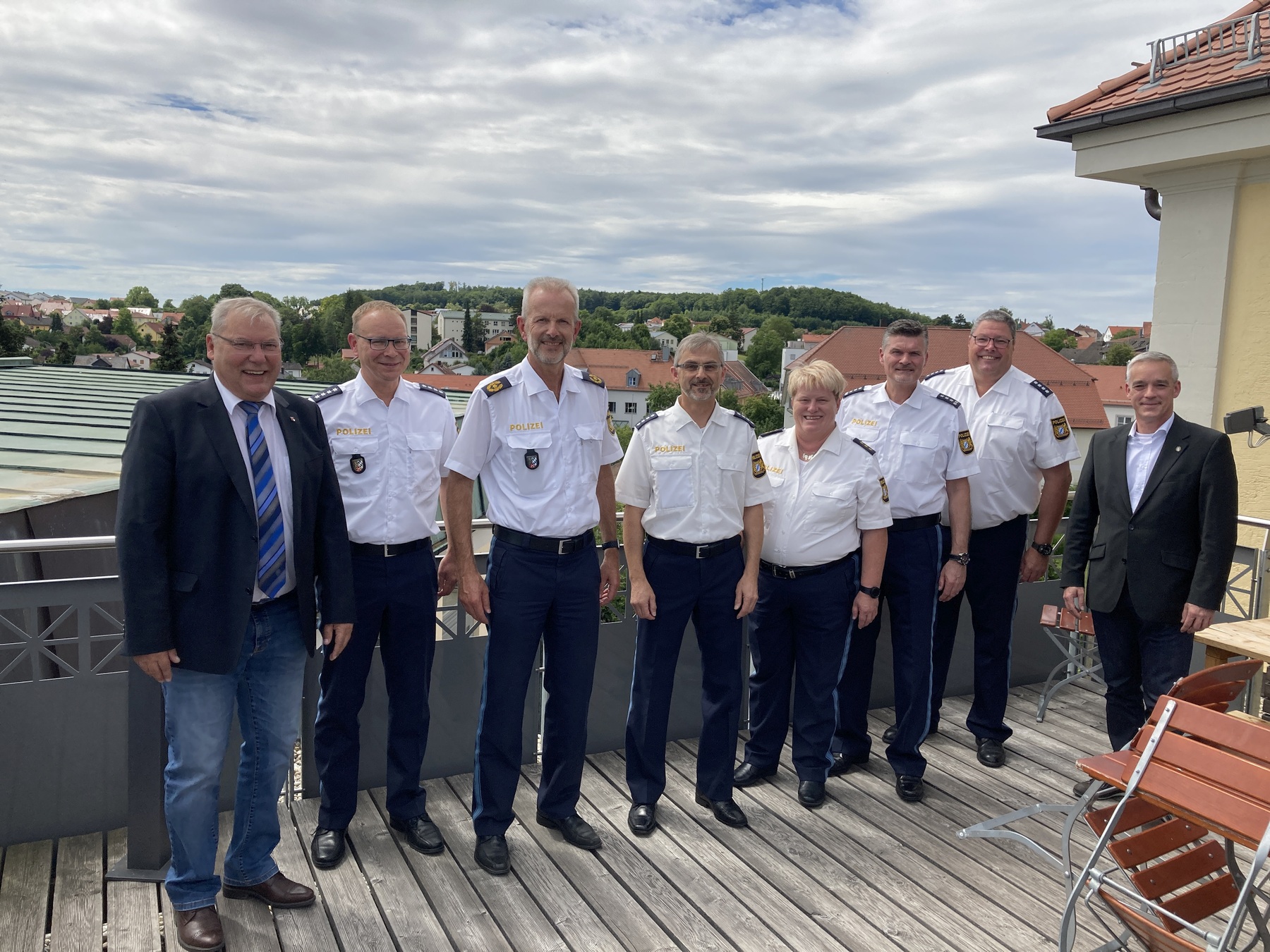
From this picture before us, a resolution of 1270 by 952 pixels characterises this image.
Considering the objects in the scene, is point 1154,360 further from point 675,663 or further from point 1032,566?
point 675,663

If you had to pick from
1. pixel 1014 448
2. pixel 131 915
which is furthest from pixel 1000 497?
pixel 131 915

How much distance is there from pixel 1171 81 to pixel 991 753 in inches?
175

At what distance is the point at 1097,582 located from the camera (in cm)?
344

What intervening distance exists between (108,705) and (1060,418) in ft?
12.0

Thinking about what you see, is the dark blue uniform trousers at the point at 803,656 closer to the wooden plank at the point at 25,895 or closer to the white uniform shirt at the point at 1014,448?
the white uniform shirt at the point at 1014,448

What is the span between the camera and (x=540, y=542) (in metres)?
2.81

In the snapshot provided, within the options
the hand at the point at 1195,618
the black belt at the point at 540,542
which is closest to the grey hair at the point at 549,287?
the black belt at the point at 540,542

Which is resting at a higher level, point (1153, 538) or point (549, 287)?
point (549, 287)

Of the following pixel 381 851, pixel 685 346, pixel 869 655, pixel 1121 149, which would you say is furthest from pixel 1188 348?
pixel 381 851

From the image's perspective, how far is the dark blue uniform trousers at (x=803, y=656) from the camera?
3.25 metres

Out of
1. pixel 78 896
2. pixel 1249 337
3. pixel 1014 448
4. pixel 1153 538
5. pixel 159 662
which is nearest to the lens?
pixel 159 662

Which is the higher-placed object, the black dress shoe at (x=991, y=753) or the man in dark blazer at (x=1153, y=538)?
the man in dark blazer at (x=1153, y=538)

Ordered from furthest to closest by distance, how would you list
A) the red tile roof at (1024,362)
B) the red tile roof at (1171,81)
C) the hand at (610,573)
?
the red tile roof at (1024,362) → the red tile roof at (1171,81) → the hand at (610,573)

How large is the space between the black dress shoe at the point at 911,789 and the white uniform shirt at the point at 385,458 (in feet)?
6.51
